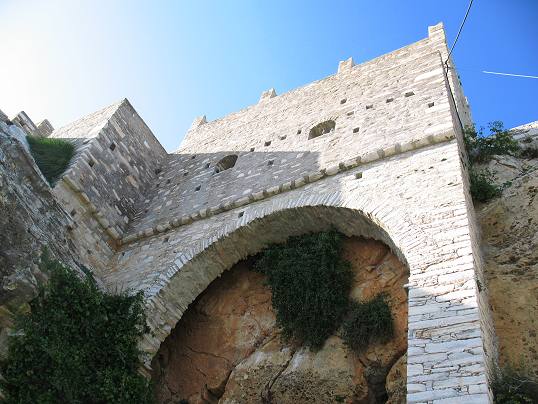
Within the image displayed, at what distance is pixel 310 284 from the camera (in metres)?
7.61

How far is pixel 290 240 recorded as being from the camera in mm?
8406

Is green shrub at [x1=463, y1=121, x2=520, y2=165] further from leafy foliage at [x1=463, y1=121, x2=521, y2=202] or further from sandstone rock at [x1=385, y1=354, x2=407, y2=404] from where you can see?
sandstone rock at [x1=385, y1=354, x2=407, y2=404]

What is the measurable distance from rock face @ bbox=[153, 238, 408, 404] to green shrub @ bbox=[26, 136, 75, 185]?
3578 millimetres

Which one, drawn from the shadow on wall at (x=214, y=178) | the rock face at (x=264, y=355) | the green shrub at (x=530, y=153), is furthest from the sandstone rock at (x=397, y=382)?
the green shrub at (x=530, y=153)

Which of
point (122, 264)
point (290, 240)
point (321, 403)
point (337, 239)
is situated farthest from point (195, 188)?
point (321, 403)

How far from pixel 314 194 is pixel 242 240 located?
4.62ft

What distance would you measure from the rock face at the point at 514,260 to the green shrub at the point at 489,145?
0.52 meters

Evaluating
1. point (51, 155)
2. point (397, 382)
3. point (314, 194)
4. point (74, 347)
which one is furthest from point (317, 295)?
point (51, 155)

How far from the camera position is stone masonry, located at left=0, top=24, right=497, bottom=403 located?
5.36 metres

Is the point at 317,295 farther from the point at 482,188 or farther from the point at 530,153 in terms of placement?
the point at 530,153

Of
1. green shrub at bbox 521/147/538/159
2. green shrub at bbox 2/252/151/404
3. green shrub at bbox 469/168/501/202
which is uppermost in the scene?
green shrub at bbox 521/147/538/159

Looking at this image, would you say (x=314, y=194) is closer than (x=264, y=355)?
No

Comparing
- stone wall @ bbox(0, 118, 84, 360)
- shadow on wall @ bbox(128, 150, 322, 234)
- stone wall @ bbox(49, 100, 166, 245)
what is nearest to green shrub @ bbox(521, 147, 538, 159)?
shadow on wall @ bbox(128, 150, 322, 234)

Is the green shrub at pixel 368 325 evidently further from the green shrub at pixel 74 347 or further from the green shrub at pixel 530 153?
the green shrub at pixel 530 153
